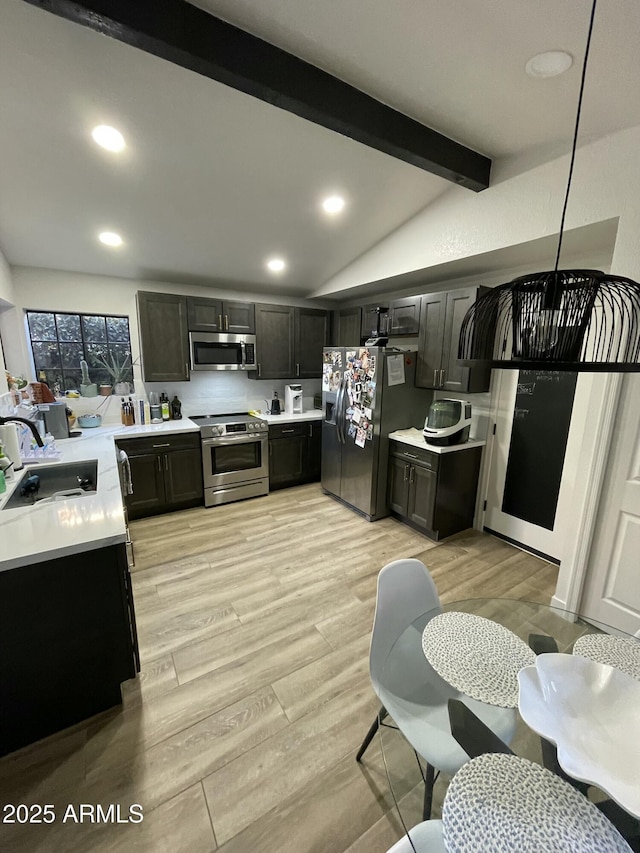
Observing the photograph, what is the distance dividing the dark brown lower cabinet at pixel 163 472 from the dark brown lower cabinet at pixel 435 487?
204 centimetres

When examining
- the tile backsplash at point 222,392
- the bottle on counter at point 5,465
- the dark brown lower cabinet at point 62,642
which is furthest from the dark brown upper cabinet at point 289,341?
the dark brown lower cabinet at point 62,642

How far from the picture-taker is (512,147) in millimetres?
2041

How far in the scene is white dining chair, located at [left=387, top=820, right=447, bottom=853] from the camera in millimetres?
776

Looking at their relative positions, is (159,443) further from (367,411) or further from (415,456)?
(415,456)

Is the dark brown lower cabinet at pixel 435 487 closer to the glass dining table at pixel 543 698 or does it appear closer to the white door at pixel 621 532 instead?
the white door at pixel 621 532

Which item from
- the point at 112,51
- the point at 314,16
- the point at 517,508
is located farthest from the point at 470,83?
the point at 517,508

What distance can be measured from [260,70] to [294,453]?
10.8 feet

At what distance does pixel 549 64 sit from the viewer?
→ 4.72 feet

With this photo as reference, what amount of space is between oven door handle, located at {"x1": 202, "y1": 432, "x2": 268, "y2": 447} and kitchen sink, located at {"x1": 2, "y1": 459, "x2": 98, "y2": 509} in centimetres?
121

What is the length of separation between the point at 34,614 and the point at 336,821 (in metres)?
1.39

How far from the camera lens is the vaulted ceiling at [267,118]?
1.34 metres

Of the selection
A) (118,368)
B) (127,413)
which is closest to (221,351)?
(118,368)

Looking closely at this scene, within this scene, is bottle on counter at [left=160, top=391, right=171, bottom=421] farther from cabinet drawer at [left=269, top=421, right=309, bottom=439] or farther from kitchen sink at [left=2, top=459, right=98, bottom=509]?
kitchen sink at [left=2, top=459, right=98, bottom=509]

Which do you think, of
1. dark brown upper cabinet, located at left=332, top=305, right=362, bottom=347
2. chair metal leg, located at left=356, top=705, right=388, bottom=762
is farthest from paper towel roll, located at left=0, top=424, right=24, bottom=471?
dark brown upper cabinet, located at left=332, top=305, right=362, bottom=347
